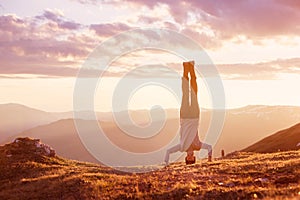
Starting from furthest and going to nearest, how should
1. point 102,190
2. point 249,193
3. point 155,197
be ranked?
point 102,190 < point 155,197 < point 249,193

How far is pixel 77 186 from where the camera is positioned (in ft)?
82.0

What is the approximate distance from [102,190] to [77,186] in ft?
9.96

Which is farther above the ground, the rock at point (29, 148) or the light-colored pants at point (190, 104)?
the light-colored pants at point (190, 104)

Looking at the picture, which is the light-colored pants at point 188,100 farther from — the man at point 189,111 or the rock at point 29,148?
the rock at point 29,148

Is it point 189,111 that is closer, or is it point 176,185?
point 176,185

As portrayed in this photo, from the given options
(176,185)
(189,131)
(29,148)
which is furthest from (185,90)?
(29,148)

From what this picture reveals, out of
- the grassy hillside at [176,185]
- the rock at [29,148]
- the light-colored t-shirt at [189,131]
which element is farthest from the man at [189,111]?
the rock at [29,148]

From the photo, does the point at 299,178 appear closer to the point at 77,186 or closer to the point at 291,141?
the point at 77,186

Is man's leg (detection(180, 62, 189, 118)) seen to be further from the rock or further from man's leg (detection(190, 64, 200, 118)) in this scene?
the rock

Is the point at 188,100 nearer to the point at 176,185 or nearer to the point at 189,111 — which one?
the point at 189,111

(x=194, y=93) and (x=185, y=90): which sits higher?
(x=185, y=90)

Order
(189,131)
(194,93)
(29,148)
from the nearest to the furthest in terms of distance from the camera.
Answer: (194,93)
(189,131)
(29,148)

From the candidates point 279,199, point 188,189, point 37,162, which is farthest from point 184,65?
point 279,199

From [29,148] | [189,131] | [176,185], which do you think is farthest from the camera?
[29,148]
